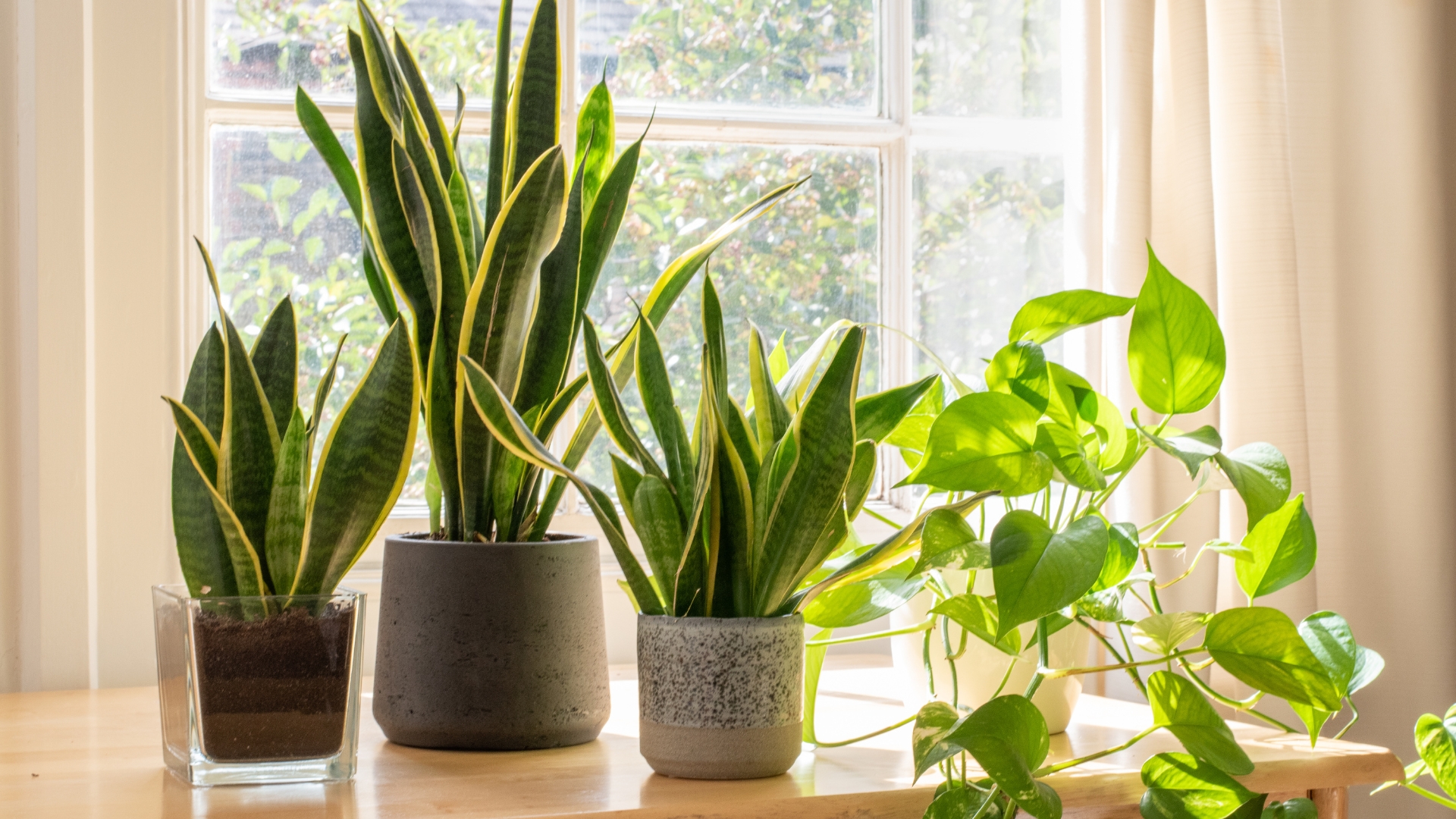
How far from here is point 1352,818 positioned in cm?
116

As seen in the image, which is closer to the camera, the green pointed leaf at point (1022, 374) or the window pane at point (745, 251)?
the green pointed leaf at point (1022, 374)

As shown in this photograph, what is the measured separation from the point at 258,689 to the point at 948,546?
0.41 m

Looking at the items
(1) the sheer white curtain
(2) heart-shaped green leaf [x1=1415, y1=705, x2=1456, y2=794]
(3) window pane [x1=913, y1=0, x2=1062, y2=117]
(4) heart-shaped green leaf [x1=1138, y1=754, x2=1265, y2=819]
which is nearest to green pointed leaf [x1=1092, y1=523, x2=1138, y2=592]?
(4) heart-shaped green leaf [x1=1138, y1=754, x2=1265, y2=819]

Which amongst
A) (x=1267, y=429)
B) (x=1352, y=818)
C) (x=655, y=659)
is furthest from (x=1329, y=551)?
(x=655, y=659)

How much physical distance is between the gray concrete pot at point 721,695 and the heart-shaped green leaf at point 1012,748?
4.8 inches

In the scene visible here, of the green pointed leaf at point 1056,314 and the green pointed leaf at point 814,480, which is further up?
the green pointed leaf at point 1056,314

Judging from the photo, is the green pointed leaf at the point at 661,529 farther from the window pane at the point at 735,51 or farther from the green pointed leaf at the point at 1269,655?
the window pane at the point at 735,51

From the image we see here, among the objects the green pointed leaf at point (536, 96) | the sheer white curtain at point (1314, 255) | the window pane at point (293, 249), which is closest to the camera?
the green pointed leaf at point (536, 96)

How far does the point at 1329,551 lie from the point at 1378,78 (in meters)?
0.48

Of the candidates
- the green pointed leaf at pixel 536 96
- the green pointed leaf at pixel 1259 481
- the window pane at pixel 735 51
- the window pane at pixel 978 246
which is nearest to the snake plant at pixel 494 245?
the green pointed leaf at pixel 536 96

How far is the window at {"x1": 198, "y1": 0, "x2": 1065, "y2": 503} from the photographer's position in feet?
4.11

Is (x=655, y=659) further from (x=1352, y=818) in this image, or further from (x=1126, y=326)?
(x=1352, y=818)

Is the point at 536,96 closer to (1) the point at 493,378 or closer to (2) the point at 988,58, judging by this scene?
(1) the point at 493,378

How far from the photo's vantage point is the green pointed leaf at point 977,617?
26.2 inches
